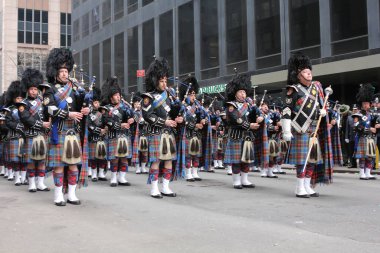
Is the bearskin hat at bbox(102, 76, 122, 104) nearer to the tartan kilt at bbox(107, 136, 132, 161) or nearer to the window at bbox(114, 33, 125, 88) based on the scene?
the tartan kilt at bbox(107, 136, 132, 161)

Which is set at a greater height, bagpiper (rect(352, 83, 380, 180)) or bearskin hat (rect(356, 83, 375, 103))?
bearskin hat (rect(356, 83, 375, 103))

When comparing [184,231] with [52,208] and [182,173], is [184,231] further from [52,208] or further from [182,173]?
[182,173]

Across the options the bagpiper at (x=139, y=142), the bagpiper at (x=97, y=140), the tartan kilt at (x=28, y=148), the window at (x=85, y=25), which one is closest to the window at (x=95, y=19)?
the window at (x=85, y=25)

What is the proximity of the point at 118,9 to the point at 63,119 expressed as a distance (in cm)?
2743

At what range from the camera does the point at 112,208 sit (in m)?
7.24

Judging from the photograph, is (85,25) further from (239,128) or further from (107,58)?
(239,128)

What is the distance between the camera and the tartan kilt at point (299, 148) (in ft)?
27.6

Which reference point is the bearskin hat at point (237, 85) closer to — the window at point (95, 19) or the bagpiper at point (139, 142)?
the bagpiper at point (139, 142)

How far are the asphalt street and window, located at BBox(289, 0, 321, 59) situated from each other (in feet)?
36.7

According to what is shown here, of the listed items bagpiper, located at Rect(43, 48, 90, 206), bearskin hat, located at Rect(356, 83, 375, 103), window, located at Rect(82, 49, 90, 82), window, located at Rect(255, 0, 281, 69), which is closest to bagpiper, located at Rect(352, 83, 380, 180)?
bearskin hat, located at Rect(356, 83, 375, 103)

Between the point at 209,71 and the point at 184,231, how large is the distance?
19.8 metres

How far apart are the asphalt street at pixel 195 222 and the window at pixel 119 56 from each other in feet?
80.0

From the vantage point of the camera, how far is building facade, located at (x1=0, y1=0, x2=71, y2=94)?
2144 inches

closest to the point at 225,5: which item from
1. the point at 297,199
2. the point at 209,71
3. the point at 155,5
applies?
the point at 209,71
